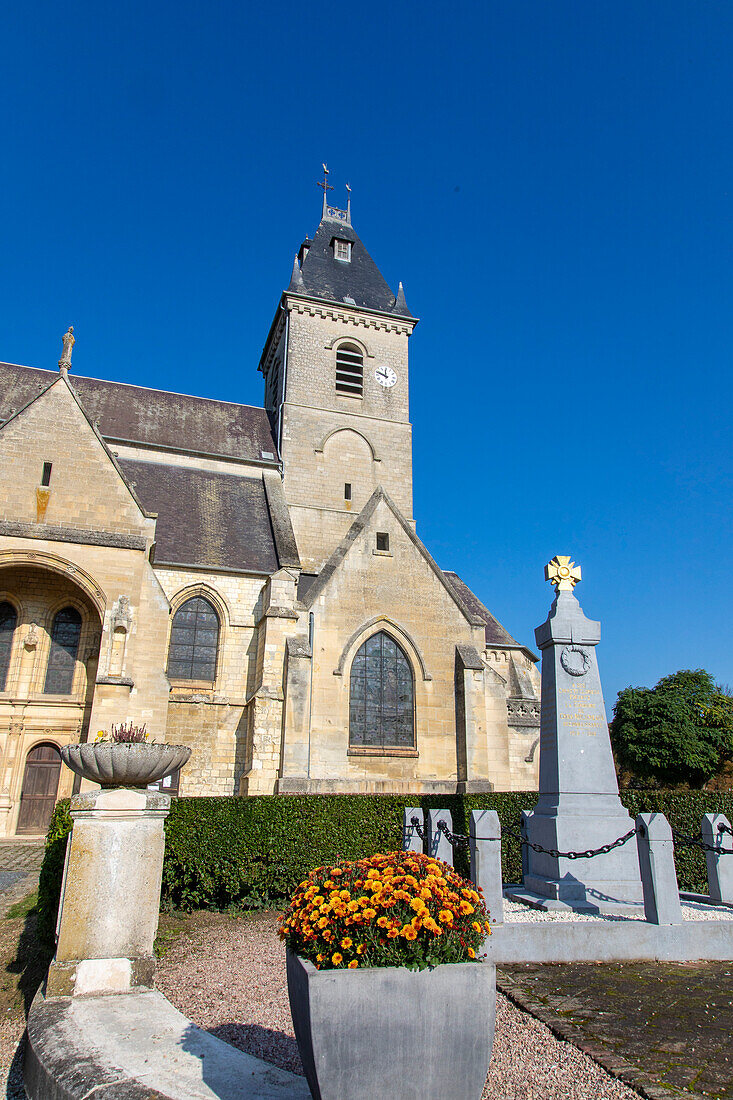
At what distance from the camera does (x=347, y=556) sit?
18.0 m

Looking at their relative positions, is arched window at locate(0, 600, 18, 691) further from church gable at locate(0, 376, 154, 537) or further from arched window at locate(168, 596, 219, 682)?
arched window at locate(168, 596, 219, 682)

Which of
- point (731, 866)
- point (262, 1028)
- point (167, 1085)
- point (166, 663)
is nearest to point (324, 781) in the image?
point (166, 663)

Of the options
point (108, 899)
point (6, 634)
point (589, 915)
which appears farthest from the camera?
point (6, 634)

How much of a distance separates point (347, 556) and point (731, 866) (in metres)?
11.4

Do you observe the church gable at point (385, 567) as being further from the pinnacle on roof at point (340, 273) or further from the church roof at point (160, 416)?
the pinnacle on roof at point (340, 273)

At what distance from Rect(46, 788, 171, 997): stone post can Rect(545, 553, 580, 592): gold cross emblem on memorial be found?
21.9 ft

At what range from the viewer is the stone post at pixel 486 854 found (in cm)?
714

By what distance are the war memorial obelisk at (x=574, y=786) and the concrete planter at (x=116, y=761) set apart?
16.3 ft

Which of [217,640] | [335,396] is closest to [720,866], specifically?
[217,640]

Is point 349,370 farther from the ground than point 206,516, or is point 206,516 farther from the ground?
point 349,370

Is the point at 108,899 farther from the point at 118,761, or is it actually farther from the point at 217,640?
the point at 217,640

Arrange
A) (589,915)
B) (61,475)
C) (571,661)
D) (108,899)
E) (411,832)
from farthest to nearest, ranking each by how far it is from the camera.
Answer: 1. (61,475)
2. (571,661)
3. (411,832)
4. (589,915)
5. (108,899)

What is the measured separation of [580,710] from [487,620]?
58.1 ft

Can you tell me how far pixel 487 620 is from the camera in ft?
88.2
